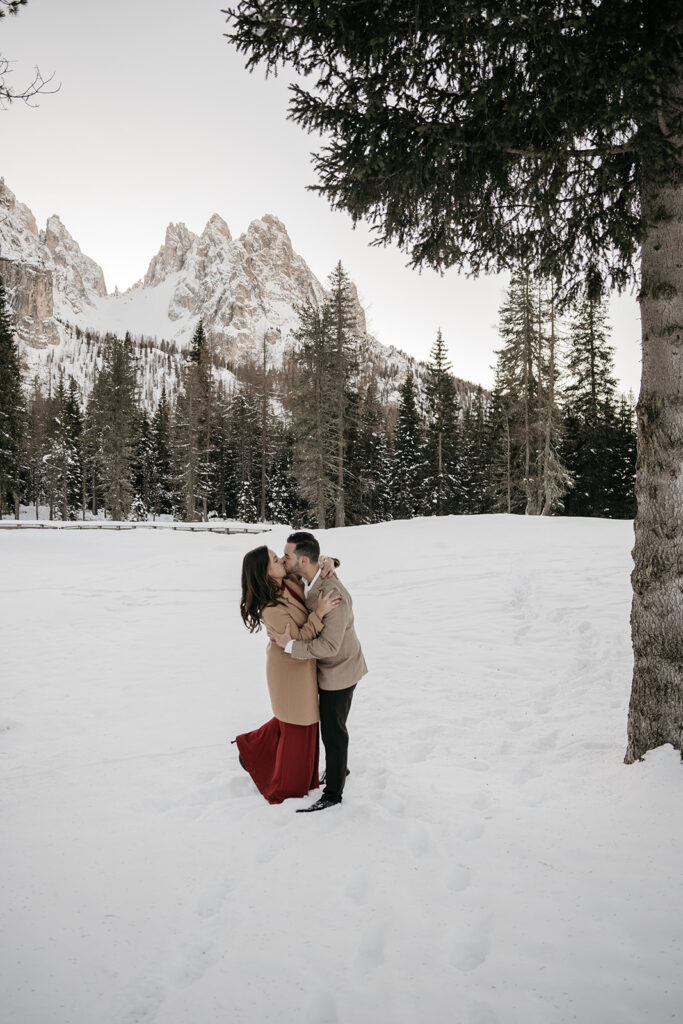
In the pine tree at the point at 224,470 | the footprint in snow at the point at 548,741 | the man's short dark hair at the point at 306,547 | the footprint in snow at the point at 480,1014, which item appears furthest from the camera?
the pine tree at the point at 224,470

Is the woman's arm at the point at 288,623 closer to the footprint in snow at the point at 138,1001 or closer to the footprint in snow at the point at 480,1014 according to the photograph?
the footprint in snow at the point at 138,1001

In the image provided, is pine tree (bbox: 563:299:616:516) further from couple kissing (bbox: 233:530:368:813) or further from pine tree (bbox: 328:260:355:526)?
couple kissing (bbox: 233:530:368:813)

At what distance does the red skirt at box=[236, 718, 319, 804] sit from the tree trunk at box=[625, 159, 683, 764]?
2.41m

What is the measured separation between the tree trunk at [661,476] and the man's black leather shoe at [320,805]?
2.26 m

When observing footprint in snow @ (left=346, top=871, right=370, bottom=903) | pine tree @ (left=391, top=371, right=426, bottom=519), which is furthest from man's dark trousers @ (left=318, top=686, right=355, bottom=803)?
pine tree @ (left=391, top=371, right=426, bottom=519)

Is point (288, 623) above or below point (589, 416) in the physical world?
below

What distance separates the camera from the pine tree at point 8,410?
25.9 metres

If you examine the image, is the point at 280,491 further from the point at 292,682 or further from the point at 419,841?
the point at 419,841

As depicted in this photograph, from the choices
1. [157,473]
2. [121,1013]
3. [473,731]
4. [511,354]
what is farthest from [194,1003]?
[157,473]

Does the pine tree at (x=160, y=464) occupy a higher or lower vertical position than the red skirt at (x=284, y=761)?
higher

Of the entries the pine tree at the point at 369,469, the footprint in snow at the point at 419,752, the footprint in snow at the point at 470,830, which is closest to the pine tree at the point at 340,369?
the pine tree at the point at 369,469

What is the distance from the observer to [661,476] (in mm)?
3531

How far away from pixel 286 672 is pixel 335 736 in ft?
1.99

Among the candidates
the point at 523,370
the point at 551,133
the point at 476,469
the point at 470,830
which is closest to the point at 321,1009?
the point at 470,830
